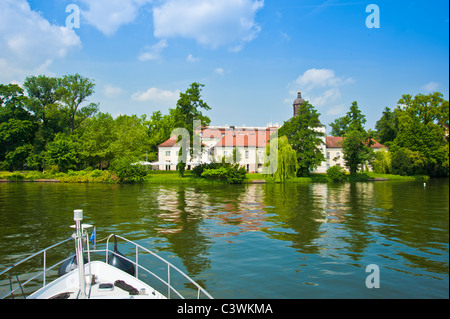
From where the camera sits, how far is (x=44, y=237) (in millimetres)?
15469

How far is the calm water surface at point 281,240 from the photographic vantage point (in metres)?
9.45

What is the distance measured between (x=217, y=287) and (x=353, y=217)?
→ 522 inches

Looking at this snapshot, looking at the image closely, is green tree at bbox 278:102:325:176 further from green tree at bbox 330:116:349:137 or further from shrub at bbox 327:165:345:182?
green tree at bbox 330:116:349:137

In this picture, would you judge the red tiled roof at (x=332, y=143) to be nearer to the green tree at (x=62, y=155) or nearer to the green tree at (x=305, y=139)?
the green tree at (x=305, y=139)

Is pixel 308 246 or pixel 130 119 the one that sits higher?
pixel 130 119

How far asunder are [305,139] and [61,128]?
46.5 meters

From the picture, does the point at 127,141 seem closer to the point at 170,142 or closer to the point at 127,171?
the point at 170,142

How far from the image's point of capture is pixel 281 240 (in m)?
14.8

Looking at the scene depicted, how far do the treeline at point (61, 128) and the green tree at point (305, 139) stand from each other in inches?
589

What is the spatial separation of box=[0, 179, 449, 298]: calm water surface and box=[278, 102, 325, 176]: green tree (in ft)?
96.8

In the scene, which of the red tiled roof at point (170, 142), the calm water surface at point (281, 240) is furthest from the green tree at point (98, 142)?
the calm water surface at point (281, 240)

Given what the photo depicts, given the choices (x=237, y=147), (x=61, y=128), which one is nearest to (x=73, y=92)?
(x=61, y=128)
